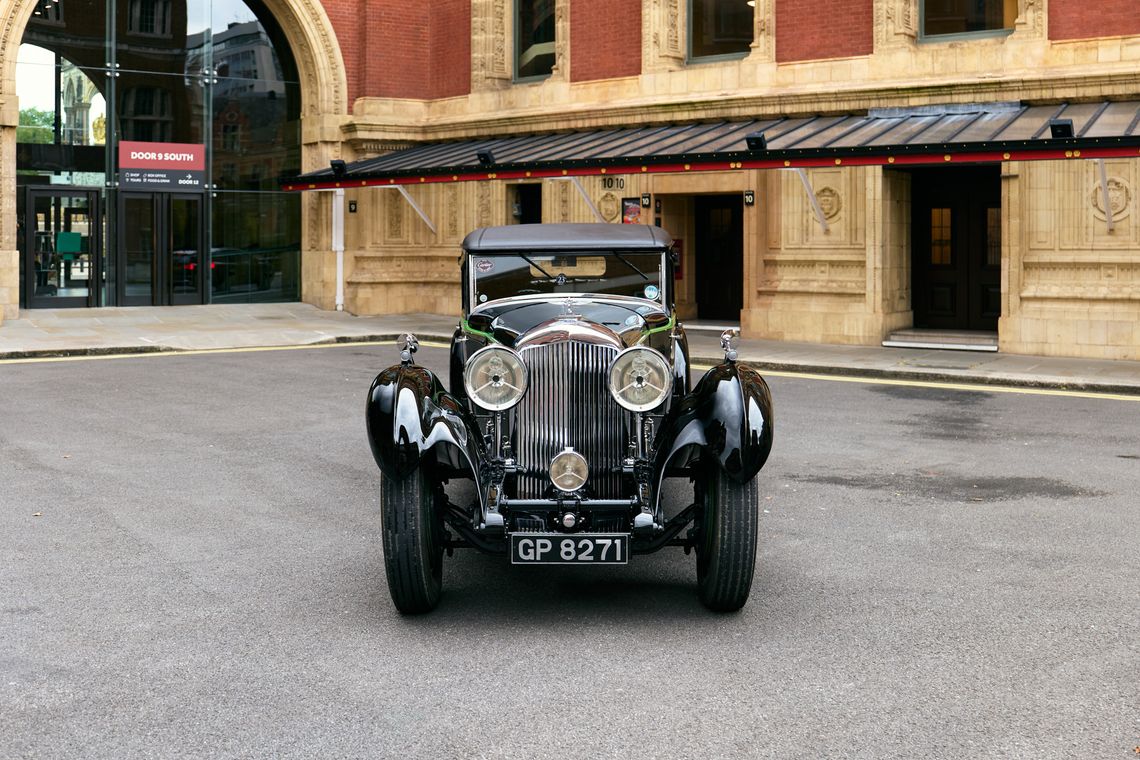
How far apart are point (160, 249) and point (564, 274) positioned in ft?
66.0

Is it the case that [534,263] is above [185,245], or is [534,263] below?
below

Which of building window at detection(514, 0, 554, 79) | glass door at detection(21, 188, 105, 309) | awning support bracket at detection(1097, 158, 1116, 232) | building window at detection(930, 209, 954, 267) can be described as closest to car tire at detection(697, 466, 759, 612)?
awning support bracket at detection(1097, 158, 1116, 232)

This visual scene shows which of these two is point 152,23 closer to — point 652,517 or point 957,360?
point 957,360

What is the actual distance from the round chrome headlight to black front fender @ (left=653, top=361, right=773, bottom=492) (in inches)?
16.0

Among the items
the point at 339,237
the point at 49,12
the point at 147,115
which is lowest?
the point at 339,237

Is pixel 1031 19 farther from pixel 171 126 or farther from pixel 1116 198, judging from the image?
pixel 171 126

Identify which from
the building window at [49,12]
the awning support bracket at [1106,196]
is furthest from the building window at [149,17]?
the awning support bracket at [1106,196]

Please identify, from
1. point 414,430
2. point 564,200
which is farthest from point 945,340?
point 414,430

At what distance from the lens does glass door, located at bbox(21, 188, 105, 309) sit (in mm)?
24062

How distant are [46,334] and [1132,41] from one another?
16.9 meters

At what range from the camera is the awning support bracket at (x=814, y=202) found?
19.1 m

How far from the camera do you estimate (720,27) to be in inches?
862

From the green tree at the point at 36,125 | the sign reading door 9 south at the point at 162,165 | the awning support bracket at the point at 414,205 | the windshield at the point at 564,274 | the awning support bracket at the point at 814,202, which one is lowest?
the windshield at the point at 564,274

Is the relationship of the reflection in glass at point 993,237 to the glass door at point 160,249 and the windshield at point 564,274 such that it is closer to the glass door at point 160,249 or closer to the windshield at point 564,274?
the windshield at point 564,274
